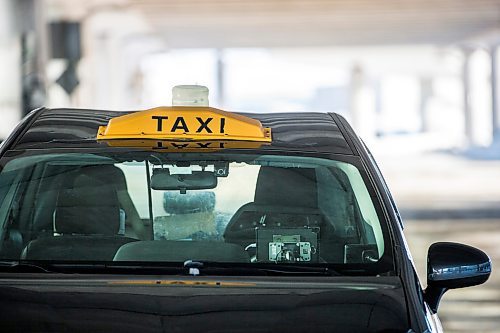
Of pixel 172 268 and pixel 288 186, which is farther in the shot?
pixel 288 186

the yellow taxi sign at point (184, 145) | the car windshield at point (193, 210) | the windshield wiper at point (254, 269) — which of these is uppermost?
the yellow taxi sign at point (184, 145)

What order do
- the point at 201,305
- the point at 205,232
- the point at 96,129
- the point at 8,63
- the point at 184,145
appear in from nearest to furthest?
the point at 201,305, the point at 184,145, the point at 96,129, the point at 205,232, the point at 8,63

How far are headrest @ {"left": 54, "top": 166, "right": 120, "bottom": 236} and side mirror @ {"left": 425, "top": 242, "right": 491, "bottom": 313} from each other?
1.21m

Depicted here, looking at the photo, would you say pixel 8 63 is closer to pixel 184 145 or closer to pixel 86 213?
pixel 86 213

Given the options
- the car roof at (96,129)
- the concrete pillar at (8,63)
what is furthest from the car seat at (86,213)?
the concrete pillar at (8,63)

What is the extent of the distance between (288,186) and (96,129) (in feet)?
2.41

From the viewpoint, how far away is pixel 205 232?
4.57m

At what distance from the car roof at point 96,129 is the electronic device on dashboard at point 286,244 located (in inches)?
11.7

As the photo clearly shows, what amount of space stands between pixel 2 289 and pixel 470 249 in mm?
1516

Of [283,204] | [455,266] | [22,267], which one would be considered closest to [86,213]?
[22,267]

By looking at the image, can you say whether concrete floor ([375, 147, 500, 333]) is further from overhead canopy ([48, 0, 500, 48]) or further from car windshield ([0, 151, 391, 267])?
overhead canopy ([48, 0, 500, 48])

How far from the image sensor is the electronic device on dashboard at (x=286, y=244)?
167 inches

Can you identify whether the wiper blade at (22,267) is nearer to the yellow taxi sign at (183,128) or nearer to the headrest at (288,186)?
the yellow taxi sign at (183,128)

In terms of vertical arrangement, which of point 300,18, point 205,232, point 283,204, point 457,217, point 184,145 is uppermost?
point 300,18
